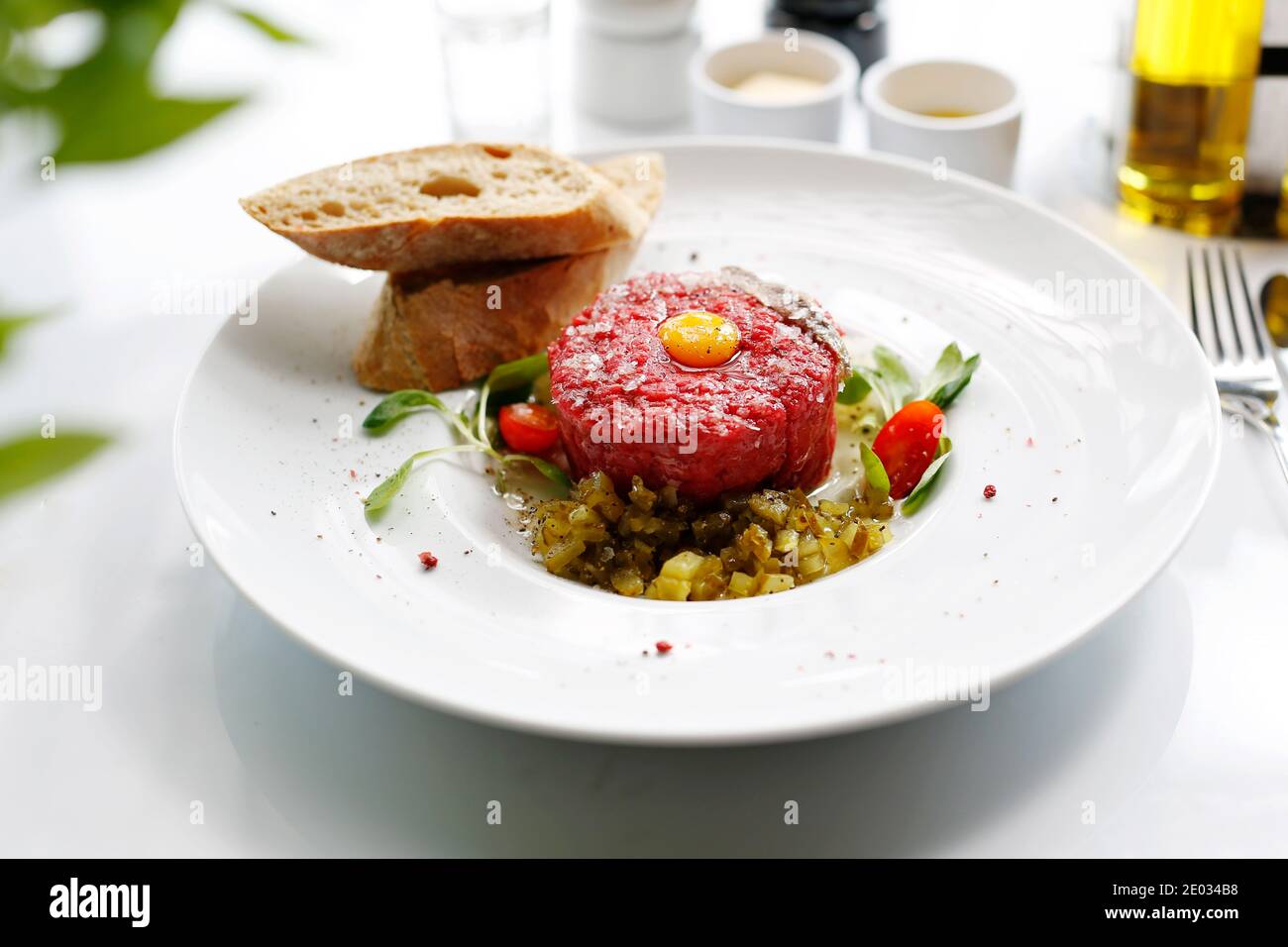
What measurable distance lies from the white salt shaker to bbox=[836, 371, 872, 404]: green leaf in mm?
1879

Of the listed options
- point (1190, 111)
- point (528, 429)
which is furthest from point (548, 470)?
point (1190, 111)

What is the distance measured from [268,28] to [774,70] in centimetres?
395

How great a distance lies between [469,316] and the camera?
9.89 feet

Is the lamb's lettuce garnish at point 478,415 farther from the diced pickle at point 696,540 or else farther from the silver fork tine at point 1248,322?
the silver fork tine at point 1248,322

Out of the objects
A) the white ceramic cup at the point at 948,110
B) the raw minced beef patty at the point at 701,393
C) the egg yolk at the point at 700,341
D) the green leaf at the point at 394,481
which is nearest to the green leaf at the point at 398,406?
the green leaf at the point at 394,481

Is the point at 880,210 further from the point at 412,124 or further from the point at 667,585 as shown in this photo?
the point at 412,124

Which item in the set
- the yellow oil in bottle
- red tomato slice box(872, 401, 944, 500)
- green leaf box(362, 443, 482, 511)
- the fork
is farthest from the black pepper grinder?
green leaf box(362, 443, 482, 511)

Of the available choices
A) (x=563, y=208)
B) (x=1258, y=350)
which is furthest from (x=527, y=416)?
→ (x=1258, y=350)

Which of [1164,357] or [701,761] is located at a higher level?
[1164,357]

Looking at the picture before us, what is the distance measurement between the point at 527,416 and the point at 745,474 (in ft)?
1.95

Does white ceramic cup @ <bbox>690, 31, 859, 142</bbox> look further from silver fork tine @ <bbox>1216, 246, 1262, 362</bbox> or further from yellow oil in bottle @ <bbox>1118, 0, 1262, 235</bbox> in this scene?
silver fork tine @ <bbox>1216, 246, 1262, 362</bbox>

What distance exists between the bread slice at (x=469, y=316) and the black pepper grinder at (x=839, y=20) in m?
1.87

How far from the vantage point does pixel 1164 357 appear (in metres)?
2.74

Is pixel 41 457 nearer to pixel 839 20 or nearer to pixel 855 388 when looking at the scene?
pixel 855 388
